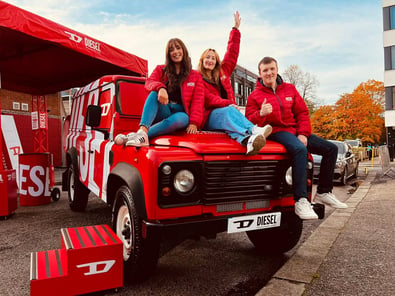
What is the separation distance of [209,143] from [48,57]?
6.01 m

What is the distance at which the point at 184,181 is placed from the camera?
2.62m

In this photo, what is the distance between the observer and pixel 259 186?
9.73 feet

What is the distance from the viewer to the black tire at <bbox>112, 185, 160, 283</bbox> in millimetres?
2729

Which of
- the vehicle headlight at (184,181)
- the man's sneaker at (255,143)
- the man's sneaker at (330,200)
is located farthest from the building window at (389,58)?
the vehicle headlight at (184,181)

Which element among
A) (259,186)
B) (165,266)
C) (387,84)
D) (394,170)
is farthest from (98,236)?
(387,84)

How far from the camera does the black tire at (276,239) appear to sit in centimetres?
364

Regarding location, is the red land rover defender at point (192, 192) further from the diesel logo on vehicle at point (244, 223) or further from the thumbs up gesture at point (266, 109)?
the thumbs up gesture at point (266, 109)

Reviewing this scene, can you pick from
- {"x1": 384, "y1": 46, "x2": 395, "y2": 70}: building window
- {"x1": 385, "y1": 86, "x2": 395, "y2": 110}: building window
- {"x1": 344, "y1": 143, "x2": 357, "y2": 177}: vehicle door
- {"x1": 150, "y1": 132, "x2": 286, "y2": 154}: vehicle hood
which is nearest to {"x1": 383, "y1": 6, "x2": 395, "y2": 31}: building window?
{"x1": 384, "y1": 46, "x2": 395, "y2": 70}: building window

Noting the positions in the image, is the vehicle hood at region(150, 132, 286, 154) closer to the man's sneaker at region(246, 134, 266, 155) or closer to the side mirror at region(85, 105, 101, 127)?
the man's sneaker at region(246, 134, 266, 155)

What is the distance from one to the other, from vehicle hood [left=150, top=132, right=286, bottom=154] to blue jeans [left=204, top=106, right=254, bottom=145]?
0.07m

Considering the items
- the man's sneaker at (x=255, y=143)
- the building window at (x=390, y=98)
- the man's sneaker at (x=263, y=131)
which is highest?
the building window at (x=390, y=98)

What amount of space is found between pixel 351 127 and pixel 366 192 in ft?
81.8

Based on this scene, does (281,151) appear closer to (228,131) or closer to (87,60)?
(228,131)

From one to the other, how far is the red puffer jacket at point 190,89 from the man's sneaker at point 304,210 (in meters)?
1.25
